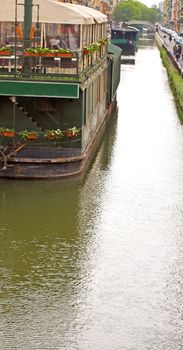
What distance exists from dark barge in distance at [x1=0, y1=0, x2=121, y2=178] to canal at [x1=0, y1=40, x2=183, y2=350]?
79cm

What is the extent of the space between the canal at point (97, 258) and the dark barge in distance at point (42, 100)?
0.79 metres

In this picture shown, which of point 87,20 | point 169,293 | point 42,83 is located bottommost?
point 169,293

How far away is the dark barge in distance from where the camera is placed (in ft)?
77.2

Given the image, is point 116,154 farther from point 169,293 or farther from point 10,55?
point 169,293

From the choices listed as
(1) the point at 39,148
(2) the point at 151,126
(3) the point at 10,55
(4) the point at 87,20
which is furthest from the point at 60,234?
(2) the point at 151,126

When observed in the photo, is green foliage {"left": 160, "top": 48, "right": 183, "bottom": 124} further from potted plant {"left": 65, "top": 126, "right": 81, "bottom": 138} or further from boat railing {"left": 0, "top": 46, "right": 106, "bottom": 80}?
potted plant {"left": 65, "top": 126, "right": 81, "bottom": 138}

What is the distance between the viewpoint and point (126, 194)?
74.1 ft

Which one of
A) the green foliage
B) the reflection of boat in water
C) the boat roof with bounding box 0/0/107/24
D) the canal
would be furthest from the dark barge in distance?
the reflection of boat in water

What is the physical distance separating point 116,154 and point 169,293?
Answer: 14.0 m

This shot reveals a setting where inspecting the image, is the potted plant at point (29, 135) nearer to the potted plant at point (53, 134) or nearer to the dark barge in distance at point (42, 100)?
the dark barge in distance at point (42, 100)

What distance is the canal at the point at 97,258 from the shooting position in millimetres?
13465

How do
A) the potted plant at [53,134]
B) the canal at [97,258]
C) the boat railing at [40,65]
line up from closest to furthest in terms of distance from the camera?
the canal at [97,258] < the potted plant at [53,134] < the boat railing at [40,65]

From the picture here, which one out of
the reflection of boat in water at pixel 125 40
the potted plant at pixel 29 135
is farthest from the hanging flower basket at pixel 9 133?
the reflection of boat in water at pixel 125 40

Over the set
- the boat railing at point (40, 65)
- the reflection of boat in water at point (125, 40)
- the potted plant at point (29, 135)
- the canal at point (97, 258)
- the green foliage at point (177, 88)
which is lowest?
the canal at point (97, 258)
